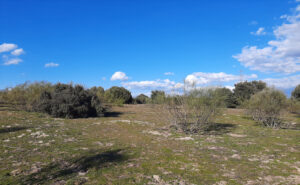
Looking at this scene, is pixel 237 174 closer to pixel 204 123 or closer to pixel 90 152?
pixel 90 152

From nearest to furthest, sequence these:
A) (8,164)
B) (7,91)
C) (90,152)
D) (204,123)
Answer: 1. (8,164)
2. (90,152)
3. (204,123)
4. (7,91)

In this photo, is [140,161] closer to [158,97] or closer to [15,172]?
[15,172]

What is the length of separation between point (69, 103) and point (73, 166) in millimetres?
13060

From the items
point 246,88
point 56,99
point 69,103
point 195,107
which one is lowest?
point 195,107

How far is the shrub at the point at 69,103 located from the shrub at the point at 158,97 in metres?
8.30

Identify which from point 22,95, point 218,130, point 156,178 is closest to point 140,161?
point 156,178

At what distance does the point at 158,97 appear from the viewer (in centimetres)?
1203

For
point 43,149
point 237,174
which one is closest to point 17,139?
point 43,149

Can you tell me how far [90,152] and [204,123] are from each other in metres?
7.64

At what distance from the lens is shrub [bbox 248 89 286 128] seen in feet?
48.2

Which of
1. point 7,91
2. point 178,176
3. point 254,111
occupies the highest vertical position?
point 7,91

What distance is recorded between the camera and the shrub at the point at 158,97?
11869 mm

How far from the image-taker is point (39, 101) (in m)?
18.1

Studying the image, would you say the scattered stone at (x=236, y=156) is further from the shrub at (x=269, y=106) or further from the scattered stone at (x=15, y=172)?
the shrub at (x=269, y=106)
